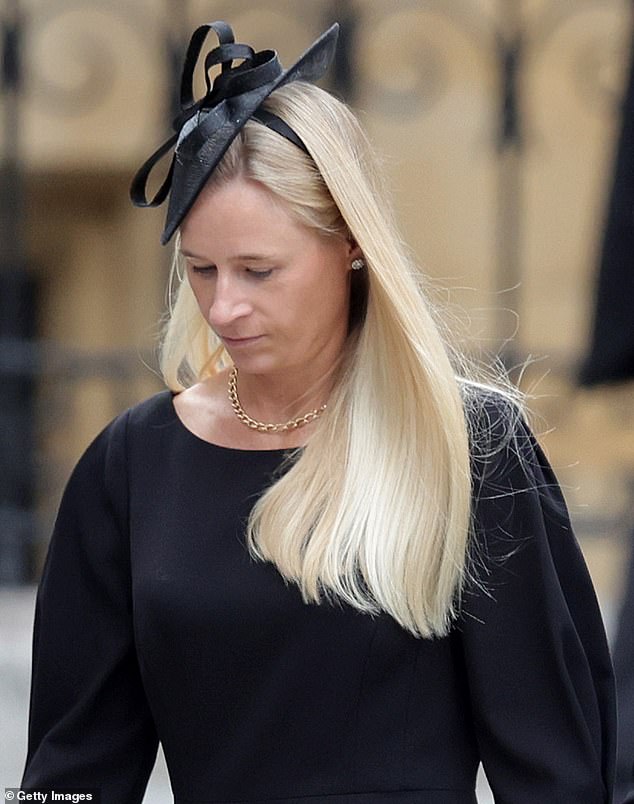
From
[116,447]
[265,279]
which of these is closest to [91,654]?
[116,447]

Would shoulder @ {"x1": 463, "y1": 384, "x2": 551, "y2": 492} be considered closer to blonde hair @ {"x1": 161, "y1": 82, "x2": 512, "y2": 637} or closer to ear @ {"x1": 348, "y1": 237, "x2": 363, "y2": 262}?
blonde hair @ {"x1": 161, "y1": 82, "x2": 512, "y2": 637}

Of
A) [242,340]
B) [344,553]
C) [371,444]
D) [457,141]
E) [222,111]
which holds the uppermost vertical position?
[222,111]

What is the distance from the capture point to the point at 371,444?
256cm

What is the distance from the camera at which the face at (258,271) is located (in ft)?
8.11

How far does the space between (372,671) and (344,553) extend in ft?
0.54

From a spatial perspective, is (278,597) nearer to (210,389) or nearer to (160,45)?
(210,389)

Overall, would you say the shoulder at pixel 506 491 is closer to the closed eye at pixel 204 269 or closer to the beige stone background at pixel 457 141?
the closed eye at pixel 204 269

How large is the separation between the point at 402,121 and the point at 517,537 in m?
5.05

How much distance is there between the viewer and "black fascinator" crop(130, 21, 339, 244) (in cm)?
251

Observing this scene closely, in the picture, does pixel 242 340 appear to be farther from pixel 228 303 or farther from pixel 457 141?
pixel 457 141

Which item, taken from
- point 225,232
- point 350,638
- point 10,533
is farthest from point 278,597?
point 10,533

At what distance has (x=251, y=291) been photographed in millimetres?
2479

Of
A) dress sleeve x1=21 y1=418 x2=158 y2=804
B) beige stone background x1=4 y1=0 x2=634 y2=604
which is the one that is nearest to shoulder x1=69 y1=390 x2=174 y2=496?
dress sleeve x1=21 y1=418 x2=158 y2=804

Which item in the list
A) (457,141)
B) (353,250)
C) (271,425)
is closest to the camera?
(353,250)
